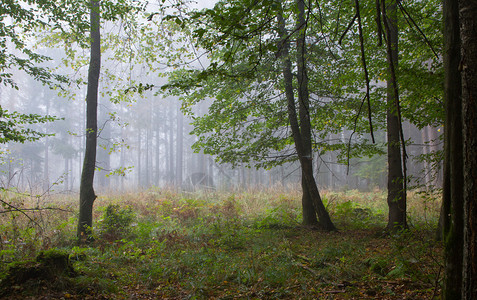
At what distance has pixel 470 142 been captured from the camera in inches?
69.0

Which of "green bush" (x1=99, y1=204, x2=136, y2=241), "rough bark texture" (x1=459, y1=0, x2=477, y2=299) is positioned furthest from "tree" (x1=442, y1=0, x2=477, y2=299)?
"green bush" (x1=99, y1=204, x2=136, y2=241)

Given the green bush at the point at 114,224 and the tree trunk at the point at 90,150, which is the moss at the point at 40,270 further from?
the green bush at the point at 114,224

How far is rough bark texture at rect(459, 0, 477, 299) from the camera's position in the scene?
174 centimetres

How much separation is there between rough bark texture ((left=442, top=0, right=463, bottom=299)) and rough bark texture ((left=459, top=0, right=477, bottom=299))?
16cm

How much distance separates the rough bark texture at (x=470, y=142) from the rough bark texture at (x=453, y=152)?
0.16 metres

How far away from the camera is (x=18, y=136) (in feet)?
16.3

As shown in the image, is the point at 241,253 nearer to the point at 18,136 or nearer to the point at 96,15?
the point at 18,136

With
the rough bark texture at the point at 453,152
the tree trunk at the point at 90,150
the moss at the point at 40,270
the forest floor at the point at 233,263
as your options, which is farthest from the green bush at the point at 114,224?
the rough bark texture at the point at 453,152

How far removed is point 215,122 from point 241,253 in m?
→ 3.47

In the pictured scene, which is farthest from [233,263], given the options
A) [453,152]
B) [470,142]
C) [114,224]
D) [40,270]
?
[114,224]

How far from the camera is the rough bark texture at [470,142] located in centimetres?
174

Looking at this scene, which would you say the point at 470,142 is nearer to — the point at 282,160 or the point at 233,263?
the point at 233,263

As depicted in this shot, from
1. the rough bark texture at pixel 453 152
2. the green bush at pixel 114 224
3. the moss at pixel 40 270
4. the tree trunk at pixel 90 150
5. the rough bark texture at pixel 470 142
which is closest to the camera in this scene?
the rough bark texture at pixel 470 142

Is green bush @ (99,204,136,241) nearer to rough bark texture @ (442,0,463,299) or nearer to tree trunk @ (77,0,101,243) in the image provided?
tree trunk @ (77,0,101,243)
